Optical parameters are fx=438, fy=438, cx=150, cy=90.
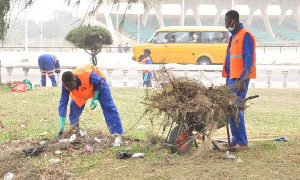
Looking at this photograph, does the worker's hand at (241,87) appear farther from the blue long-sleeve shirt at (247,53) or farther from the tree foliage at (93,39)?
the tree foliage at (93,39)

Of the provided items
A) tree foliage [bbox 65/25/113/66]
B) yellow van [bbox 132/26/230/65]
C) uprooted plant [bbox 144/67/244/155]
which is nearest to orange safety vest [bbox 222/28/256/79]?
uprooted plant [bbox 144/67/244/155]

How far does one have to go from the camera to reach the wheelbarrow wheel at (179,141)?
5423 mm

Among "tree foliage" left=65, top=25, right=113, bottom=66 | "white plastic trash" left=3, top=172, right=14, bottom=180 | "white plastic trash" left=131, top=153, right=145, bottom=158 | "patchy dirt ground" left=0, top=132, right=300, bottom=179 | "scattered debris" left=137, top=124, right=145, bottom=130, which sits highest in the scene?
"tree foliage" left=65, top=25, right=113, bottom=66

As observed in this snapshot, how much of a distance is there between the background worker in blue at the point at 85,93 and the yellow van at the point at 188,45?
53.5 ft

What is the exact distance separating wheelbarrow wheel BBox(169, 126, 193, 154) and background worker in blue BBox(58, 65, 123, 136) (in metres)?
1.53

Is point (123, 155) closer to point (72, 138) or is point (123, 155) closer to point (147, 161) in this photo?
point (147, 161)

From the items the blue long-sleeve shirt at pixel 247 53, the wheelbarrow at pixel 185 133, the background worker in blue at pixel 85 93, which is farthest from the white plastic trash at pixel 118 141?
the blue long-sleeve shirt at pixel 247 53

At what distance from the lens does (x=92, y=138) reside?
6.31 meters

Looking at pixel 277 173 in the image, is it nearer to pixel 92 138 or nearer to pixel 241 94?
pixel 241 94

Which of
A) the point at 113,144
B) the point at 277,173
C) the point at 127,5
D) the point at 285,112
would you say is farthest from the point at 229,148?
the point at 285,112

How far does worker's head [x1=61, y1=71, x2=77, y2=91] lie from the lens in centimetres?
610

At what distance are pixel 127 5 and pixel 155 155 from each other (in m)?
2.11

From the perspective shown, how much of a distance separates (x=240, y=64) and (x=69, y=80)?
7.73 ft

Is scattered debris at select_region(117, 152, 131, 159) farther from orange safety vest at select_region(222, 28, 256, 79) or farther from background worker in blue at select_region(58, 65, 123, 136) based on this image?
orange safety vest at select_region(222, 28, 256, 79)
